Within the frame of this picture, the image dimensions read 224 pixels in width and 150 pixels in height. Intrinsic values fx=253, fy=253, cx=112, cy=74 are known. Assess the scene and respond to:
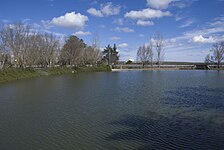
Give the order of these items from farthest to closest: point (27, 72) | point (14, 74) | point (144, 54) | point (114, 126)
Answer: point (144, 54), point (27, 72), point (14, 74), point (114, 126)

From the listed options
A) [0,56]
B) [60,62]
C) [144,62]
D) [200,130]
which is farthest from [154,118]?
[144,62]

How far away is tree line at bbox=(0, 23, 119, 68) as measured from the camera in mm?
48312

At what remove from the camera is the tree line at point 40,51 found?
159 feet

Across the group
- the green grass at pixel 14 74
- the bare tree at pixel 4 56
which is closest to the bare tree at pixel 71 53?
the bare tree at pixel 4 56

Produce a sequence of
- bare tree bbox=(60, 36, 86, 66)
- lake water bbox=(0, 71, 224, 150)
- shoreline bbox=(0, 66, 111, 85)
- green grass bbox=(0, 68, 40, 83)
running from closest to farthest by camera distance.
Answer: lake water bbox=(0, 71, 224, 150)
green grass bbox=(0, 68, 40, 83)
shoreline bbox=(0, 66, 111, 85)
bare tree bbox=(60, 36, 86, 66)

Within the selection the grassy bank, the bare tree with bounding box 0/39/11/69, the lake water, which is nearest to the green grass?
the grassy bank

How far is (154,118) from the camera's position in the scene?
36.7 ft

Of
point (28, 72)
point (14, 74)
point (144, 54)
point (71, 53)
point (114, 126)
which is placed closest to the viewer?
point (114, 126)

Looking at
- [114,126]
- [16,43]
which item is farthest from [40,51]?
[114,126]

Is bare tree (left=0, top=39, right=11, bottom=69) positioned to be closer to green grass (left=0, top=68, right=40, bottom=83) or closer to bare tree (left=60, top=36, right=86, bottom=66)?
green grass (left=0, top=68, right=40, bottom=83)

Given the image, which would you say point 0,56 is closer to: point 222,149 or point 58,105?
point 58,105

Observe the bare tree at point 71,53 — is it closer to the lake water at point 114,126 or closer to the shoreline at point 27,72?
the shoreline at point 27,72

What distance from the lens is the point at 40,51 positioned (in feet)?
188

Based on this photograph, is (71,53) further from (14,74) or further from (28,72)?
(14,74)
